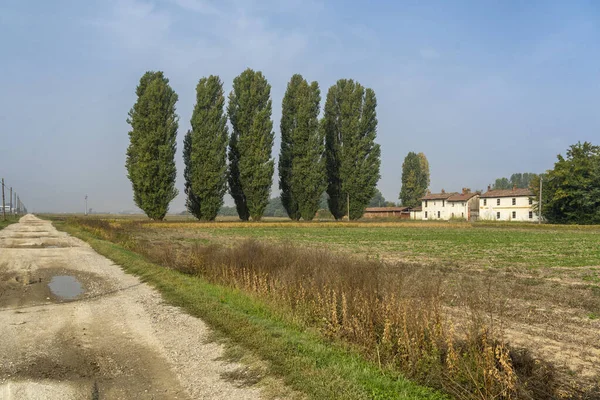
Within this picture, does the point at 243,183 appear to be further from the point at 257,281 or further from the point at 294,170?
the point at 257,281

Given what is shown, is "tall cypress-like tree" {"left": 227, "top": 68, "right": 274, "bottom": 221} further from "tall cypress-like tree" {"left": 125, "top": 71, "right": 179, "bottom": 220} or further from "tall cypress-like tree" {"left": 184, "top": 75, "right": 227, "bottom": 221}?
"tall cypress-like tree" {"left": 125, "top": 71, "right": 179, "bottom": 220}

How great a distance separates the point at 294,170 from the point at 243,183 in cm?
713

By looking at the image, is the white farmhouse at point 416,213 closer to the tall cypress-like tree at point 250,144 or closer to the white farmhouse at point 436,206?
the white farmhouse at point 436,206

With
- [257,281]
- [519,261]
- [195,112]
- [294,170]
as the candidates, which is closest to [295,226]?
[294,170]

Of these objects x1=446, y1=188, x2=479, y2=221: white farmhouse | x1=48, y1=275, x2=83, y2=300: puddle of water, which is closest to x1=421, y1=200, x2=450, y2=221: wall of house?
x1=446, y1=188, x2=479, y2=221: white farmhouse

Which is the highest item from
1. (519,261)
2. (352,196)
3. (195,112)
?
(195,112)

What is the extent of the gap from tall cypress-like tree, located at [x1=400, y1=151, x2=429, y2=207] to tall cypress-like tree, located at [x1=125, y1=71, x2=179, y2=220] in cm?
7095

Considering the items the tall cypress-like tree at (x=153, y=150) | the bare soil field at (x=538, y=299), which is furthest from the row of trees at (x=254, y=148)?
the bare soil field at (x=538, y=299)

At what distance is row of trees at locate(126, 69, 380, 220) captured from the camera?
54.3 meters

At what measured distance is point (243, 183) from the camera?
56781mm

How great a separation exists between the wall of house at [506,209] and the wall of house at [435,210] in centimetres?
735

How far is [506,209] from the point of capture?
84.6m

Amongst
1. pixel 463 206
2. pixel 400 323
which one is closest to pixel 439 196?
pixel 463 206

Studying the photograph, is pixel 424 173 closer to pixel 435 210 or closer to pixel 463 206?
pixel 435 210
